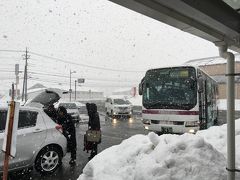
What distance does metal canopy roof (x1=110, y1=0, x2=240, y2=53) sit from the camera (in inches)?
143

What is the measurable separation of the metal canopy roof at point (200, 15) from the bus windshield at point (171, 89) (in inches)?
258

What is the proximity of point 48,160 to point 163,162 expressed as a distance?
3447mm

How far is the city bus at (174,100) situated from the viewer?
38.7 feet

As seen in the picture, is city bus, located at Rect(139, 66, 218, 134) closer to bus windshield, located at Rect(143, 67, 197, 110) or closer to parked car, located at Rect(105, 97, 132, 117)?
bus windshield, located at Rect(143, 67, 197, 110)

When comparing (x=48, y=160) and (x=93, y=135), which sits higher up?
(x=93, y=135)

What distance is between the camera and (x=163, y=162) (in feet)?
16.9

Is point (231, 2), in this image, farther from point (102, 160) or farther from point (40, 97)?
point (40, 97)

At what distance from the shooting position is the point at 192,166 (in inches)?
201

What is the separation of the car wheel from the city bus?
5.37m

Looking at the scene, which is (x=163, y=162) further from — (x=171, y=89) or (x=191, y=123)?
(x=171, y=89)

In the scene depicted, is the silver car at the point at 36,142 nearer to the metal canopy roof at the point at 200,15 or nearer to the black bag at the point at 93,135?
the black bag at the point at 93,135

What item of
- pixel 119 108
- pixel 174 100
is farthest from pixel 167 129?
pixel 119 108

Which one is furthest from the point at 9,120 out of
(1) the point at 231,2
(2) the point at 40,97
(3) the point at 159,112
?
(3) the point at 159,112

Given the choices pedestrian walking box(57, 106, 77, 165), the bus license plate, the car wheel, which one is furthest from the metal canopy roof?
the bus license plate
